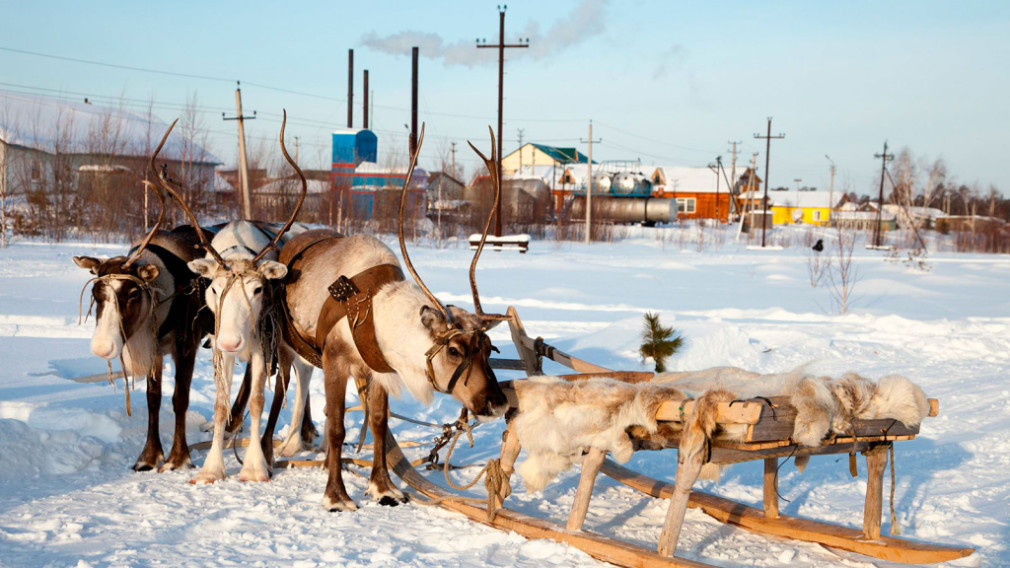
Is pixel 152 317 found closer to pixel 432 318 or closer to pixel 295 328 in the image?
pixel 295 328

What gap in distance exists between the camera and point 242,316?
5.37 metres

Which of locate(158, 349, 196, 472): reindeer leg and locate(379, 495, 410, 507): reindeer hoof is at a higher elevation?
locate(158, 349, 196, 472): reindeer leg

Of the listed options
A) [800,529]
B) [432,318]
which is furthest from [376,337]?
[800,529]

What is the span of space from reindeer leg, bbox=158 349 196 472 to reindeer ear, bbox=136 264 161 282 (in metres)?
0.69

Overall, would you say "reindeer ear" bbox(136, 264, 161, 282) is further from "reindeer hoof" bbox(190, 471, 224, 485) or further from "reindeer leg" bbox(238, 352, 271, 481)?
"reindeer hoof" bbox(190, 471, 224, 485)

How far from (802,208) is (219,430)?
9419cm

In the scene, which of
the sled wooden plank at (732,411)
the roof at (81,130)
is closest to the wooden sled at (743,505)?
the sled wooden plank at (732,411)

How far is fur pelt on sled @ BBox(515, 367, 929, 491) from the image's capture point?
3820 mm

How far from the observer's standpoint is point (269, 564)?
4.01 meters

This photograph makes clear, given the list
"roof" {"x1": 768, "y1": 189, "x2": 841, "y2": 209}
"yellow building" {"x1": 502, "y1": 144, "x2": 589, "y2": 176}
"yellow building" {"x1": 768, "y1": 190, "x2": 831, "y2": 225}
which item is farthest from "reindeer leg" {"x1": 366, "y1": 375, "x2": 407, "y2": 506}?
"roof" {"x1": 768, "y1": 189, "x2": 841, "y2": 209}

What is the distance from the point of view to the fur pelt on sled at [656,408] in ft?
12.5

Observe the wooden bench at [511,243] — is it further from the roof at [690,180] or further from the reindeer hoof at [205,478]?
the roof at [690,180]

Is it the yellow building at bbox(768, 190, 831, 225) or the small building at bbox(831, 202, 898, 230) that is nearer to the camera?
the small building at bbox(831, 202, 898, 230)

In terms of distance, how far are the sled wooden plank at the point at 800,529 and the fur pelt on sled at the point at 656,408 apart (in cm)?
64
